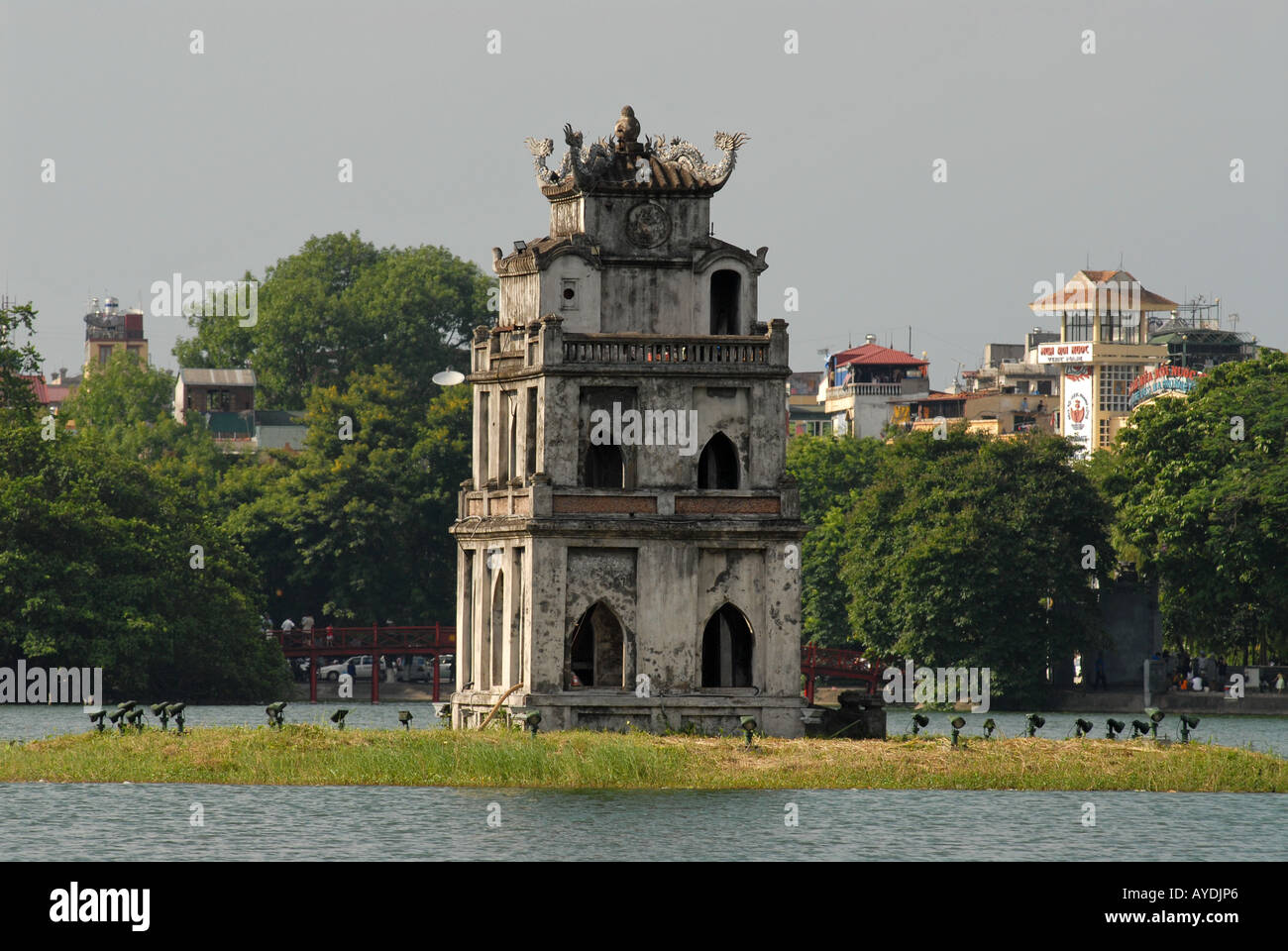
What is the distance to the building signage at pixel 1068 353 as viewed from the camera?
532ft

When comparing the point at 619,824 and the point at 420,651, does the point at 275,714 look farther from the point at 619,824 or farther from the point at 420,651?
the point at 420,651

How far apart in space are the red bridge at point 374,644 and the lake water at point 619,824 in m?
49.3

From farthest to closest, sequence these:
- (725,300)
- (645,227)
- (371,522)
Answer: (371,522) < (725,300) < (645,227)

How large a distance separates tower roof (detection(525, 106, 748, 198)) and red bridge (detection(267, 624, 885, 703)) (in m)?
43.7

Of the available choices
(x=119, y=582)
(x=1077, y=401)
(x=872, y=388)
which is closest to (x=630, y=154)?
(x=119, y=582)

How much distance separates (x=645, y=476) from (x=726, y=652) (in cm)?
475

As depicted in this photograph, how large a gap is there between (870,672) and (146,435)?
4164 cm

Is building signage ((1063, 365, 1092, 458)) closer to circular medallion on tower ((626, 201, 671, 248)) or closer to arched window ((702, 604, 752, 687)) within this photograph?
arched window ((702, 604, 752, 687))

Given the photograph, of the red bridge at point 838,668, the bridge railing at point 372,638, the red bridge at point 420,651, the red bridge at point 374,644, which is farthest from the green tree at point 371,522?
the red bridge at point 838,668

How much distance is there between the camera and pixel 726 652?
196ft

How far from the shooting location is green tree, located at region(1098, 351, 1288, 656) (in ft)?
324

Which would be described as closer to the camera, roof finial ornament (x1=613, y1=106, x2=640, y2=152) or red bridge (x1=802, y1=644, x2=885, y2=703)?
roof finial ornament (x1=613, y1=106, x2=640, y2=152)

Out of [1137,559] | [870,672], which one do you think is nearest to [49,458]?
[870,672]

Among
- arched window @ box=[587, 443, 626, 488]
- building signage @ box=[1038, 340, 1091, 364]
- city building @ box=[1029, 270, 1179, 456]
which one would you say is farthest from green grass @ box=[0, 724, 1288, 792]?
building signage @ box=[1038, 340, 1091, 364]
